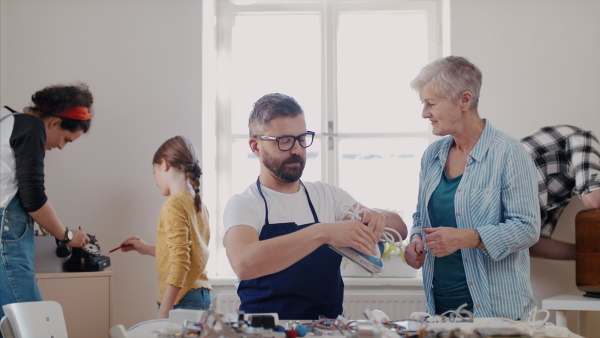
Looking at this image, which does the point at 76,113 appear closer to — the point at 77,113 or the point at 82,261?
the point at 77,113

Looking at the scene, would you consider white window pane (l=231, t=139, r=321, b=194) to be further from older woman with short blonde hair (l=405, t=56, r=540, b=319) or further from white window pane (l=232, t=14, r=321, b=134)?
older woman with short blonde hair (l=405, t=56, r=540, b=319)

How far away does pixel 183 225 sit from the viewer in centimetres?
278

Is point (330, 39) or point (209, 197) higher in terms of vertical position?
→ point (330, 39)

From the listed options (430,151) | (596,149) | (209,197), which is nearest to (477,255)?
(430,151)

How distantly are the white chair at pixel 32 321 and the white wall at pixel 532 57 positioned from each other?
2637mm

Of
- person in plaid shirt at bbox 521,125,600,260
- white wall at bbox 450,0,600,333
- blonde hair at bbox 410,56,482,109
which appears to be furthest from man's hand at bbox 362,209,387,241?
white wall at bbox 450,0,600,333

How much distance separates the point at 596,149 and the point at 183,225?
2.04m

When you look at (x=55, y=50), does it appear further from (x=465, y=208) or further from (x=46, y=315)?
(x=465, y=208)

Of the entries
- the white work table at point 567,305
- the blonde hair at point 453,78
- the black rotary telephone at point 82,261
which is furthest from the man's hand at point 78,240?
the white work table at point 567,305

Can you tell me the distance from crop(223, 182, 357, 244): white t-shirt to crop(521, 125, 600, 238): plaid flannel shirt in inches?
54.4

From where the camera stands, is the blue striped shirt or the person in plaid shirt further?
the person in plaid shirt

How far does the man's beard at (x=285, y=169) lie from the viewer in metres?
2.04

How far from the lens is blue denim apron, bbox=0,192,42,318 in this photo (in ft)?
8.42

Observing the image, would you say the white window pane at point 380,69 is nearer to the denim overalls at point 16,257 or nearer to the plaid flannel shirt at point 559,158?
the plaid flannel shirt at point 559,158
